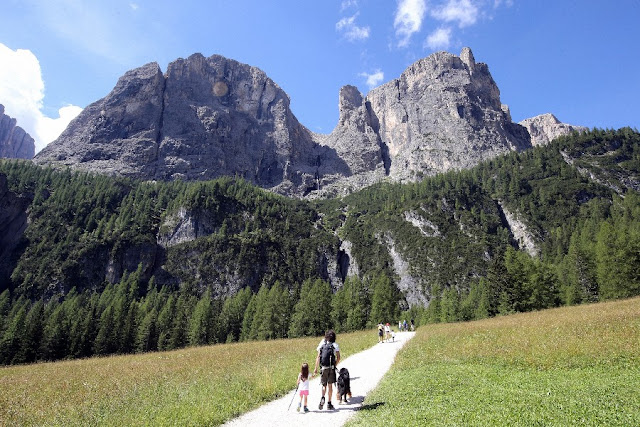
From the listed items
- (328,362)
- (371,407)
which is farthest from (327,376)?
(371,407)

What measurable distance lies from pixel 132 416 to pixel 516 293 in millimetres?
56461

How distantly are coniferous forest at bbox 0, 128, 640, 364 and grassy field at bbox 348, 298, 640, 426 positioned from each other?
38908 millimetres

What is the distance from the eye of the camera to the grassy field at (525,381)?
808cm

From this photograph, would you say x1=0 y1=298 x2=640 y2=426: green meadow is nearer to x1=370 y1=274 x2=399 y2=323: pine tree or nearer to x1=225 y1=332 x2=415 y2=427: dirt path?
x1=225 y1=332 x2=415 y2=427: dirt path

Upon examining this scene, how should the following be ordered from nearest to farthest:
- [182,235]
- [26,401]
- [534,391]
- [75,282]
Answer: [534,391] → [26,401] → [75,282] → [182,235]

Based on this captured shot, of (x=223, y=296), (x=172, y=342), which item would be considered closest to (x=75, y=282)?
(x=223, y=296)

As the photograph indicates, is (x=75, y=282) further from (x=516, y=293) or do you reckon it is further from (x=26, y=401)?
(x=516, y=293)

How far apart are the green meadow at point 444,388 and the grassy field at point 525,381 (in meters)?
0.03

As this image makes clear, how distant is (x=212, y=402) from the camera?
11.9 m

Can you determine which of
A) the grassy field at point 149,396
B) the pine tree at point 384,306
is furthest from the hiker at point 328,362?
the pine tree at point 384,306

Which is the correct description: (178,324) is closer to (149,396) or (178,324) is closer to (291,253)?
(149,396)

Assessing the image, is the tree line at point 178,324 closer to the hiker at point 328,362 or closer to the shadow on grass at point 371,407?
the hiker at point 328,362

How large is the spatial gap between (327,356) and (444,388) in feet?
15.0

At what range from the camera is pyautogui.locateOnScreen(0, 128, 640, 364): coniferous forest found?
6188cm
